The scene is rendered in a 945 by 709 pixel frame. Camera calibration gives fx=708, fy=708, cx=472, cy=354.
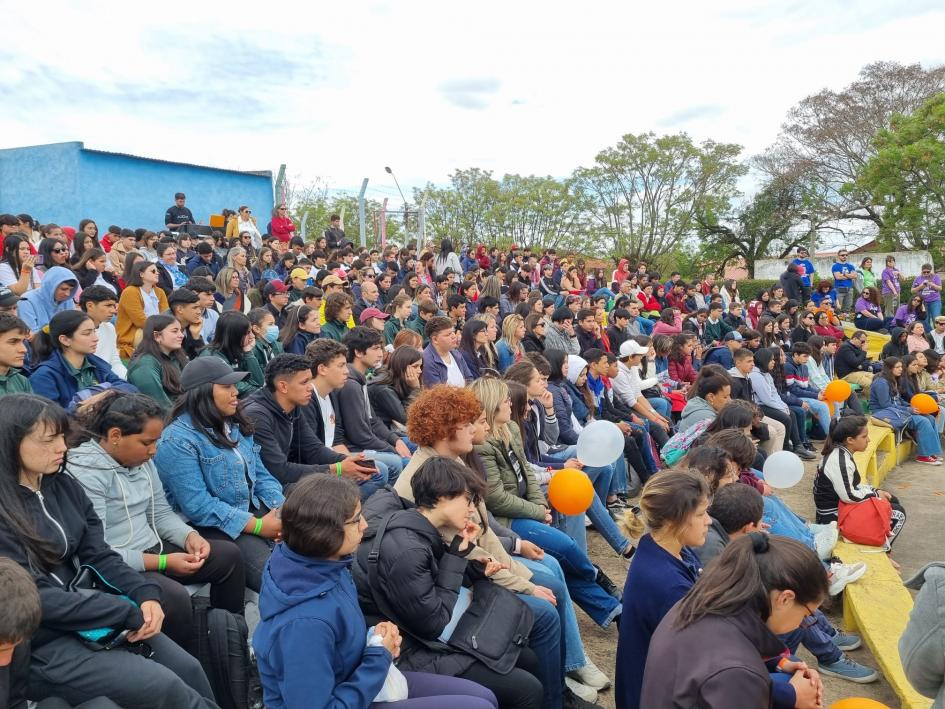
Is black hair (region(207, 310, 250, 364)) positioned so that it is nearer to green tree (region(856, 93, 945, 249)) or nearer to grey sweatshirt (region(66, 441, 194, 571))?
grey sweatshirt (region(66, 441, 194, 571))

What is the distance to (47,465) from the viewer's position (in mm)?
2725

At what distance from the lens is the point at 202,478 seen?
A: 368cm

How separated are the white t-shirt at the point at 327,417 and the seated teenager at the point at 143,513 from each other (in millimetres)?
1713

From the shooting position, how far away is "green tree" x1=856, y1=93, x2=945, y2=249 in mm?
22562

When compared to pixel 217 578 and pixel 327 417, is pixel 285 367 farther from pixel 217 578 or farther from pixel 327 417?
pixel 217 578

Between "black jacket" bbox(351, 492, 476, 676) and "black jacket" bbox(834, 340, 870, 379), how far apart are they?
1029cm

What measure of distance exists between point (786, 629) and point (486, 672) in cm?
124

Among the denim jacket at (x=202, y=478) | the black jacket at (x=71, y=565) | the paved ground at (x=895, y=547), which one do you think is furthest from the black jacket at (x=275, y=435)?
the paved ground at (x=895, y=547)

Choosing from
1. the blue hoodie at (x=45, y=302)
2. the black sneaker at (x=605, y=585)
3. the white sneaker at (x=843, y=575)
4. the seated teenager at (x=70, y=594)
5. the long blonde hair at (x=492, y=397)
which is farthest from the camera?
the blue hoodie at (x=45, y=302)

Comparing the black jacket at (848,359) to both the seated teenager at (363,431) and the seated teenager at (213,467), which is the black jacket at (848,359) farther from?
the seated teenager at (213,467)

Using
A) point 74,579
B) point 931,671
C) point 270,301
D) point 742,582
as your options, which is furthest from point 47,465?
point 270,301

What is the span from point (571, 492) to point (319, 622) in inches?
99.9

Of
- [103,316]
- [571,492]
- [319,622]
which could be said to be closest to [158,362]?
[103,316]

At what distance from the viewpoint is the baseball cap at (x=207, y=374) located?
12.3ft
